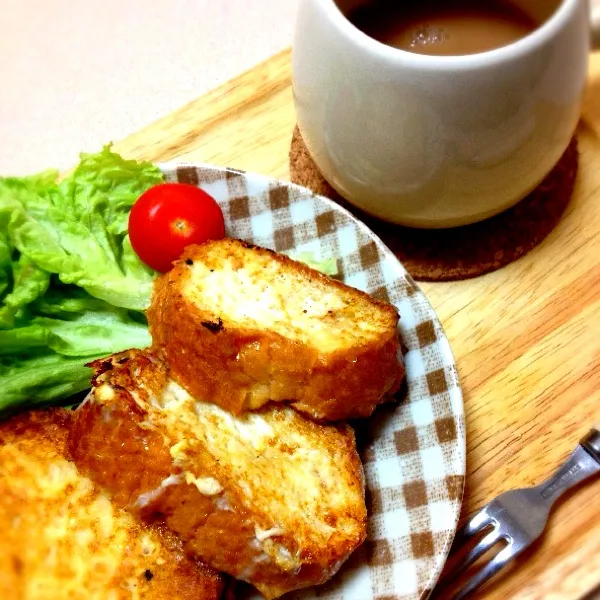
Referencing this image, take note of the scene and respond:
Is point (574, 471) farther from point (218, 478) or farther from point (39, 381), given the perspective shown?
point (39, 381)

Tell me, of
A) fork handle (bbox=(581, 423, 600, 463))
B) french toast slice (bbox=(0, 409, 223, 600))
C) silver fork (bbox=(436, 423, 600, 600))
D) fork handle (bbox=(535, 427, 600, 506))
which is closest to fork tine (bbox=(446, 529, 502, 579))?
silver fork (bbox=(436, 423, 600, 600))

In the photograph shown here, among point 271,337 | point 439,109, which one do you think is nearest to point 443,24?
point 439,109

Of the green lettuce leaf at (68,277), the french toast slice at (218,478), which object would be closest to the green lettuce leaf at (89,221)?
the green lettuce leaf at (68,277)

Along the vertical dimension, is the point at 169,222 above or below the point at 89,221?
above

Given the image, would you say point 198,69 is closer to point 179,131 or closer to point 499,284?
point 179,131

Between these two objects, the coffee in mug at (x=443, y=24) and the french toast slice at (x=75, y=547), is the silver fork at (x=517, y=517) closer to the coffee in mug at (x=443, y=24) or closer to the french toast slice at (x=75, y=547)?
the french toast slice at (x=75, y=547)
